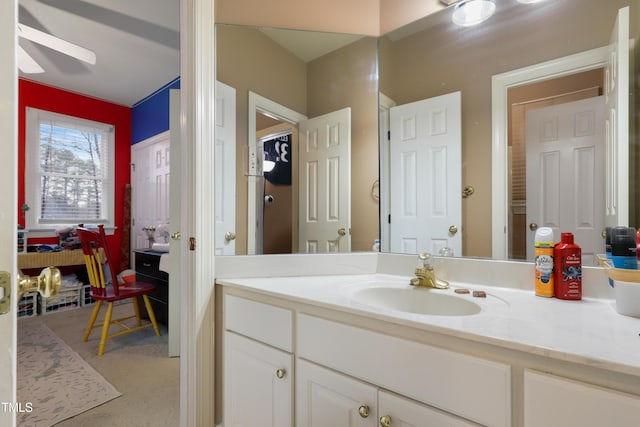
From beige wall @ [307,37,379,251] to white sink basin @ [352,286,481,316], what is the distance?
0.43 meters

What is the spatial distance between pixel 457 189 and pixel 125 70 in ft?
12.1

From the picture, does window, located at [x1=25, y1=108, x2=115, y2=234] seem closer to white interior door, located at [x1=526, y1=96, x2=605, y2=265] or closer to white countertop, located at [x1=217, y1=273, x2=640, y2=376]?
white countertop, located at [x1=217, y1=273, x2=640, y2=376]

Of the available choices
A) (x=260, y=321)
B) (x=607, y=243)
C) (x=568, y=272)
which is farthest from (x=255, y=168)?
(x=607, y=243)

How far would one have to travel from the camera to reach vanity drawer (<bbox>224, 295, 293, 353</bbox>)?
106 centimetres

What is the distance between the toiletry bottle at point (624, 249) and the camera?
2.90ft

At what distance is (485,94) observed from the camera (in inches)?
50.9

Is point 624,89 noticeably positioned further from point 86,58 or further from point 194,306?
point 86,58

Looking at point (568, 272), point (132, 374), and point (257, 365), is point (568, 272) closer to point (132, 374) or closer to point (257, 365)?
point (257, 365)

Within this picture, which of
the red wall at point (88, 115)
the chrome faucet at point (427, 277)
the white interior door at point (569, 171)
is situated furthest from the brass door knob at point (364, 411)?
the red wall at point (88, 115)

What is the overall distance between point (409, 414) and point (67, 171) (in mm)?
4690

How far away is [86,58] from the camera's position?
2264 millimetres

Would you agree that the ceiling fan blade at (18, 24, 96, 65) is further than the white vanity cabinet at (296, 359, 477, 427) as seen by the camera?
Yes

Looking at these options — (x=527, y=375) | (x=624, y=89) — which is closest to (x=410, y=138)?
(x=624, y=89)

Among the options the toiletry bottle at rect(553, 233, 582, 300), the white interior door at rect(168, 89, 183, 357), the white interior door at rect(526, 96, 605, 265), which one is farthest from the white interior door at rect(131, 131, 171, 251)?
the toiletry bottle at rect(553, 233, 582, 300)
